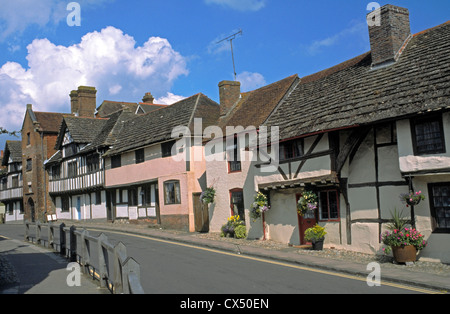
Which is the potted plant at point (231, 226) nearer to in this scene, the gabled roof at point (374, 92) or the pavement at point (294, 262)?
the pavement at point (294, 262)

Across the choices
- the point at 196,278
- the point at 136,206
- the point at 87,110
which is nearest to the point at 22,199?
the point at 87,110

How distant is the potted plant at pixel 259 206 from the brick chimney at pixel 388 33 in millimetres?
7453

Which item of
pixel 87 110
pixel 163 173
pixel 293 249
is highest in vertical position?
pixel 87 110

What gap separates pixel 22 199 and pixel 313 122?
1627 inches

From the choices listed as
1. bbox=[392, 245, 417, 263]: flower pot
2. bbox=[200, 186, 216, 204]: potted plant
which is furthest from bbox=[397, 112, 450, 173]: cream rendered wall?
bbox=[200, 186, 216, 204]: potted plant

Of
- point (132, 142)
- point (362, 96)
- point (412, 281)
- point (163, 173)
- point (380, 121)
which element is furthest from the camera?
point (132, 142)

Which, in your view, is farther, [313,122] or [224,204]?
[224,204]

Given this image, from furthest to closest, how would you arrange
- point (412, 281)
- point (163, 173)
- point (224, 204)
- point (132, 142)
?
1. point (132, 142)
2. point (163, 173)
3. point (224, 204)
4. point (412, 281)

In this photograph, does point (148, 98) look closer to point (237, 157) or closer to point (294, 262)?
point (237, 157)

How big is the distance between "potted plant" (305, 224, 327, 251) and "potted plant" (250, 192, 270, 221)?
2.98 metres

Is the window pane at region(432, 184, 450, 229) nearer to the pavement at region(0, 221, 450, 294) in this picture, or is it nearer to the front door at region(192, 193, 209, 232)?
the pavement at region(0, 221, 450, 294)

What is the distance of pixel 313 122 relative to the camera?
1708 centimetres

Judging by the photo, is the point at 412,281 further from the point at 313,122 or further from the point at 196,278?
the point at 313,122

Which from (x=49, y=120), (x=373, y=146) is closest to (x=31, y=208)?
(x=49, y=120)
